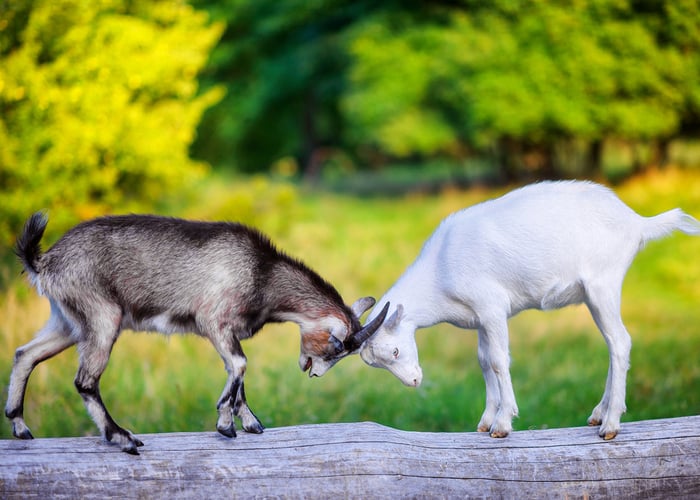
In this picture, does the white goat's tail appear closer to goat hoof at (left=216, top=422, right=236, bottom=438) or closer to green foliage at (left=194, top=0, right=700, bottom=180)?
goat hoof at (left=216, top=422, right=236, bottom=438)

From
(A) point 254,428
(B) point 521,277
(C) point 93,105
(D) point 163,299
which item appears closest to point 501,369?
(B) point 521,277

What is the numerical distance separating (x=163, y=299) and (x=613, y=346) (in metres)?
2.39

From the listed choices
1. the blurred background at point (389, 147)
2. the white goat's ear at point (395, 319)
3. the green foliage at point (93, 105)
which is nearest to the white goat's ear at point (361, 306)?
the white goat's ear at point (395, 319)

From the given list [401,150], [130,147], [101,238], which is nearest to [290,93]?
[401,150]

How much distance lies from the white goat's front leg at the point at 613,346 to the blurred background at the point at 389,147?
86.5 inches

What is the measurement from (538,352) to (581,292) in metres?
4.99

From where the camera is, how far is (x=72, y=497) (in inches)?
151

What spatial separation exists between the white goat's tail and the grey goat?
5.12 feet

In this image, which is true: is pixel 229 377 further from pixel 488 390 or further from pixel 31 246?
pixel 488 390

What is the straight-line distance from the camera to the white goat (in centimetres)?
419

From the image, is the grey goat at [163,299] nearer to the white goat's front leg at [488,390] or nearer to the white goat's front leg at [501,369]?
the white goat's front leg at [501,369]

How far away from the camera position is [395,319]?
13.8ft

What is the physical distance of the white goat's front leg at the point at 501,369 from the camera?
419cm

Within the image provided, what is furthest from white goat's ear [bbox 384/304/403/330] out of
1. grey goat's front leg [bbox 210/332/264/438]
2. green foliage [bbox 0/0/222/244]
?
green foliage [bbox 0/0/222/244]
